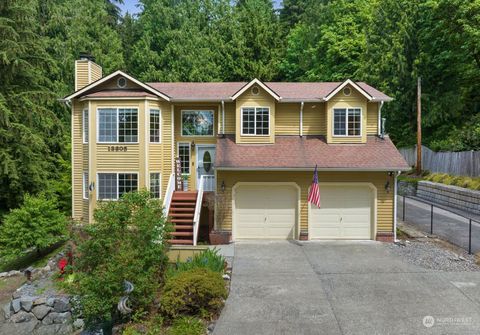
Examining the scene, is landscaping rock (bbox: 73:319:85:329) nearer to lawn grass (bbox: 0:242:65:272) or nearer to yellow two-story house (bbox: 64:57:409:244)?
yellow two-story house (bbox: 64:57:409:244)

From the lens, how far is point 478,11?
28203 mm

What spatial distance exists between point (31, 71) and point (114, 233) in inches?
627

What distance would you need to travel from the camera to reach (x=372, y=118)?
19.2 metres

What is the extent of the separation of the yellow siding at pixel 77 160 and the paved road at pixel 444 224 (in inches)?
643

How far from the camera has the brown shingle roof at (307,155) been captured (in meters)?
16.8

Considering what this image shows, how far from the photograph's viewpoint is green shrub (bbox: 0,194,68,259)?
618 inches

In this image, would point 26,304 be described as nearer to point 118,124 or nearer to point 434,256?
point 118,124

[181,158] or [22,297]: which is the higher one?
[181,158]

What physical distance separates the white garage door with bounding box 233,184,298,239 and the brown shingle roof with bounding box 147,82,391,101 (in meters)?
4.35

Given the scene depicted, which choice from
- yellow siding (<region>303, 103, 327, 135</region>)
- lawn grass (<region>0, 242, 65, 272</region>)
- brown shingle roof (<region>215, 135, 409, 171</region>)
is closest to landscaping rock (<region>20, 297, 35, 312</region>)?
lawn grass (<region>0, 242, 65, 272</region>)

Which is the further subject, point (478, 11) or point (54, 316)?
point (478, 11)

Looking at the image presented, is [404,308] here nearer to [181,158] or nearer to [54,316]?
[54,316]

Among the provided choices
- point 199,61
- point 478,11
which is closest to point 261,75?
point 199,61

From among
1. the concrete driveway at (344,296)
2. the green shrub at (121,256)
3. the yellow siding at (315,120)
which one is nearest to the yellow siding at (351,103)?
the yellow siding at (315,120)
